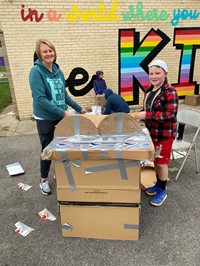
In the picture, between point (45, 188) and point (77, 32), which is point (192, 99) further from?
point (45, 188)

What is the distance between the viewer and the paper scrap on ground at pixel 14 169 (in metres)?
3.64

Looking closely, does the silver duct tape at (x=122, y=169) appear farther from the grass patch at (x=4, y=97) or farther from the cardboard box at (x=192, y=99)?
the grass patch at (x=4, y=97)

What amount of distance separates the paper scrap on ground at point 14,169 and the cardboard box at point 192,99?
5654 mm

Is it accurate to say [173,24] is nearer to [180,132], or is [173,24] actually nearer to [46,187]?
[180,132]

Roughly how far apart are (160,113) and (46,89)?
125cm

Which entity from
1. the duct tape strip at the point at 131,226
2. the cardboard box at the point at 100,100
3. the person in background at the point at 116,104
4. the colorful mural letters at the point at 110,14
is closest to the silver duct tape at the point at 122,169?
the duct tape strip at the point at 131,226

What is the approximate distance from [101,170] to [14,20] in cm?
518

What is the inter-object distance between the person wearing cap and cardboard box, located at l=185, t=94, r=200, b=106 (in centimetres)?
516

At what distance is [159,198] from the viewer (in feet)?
9.15

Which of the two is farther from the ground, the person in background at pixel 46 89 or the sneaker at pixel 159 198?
the person in background at pixel 46 89

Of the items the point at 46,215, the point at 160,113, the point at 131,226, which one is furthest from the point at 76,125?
the point at 46,215

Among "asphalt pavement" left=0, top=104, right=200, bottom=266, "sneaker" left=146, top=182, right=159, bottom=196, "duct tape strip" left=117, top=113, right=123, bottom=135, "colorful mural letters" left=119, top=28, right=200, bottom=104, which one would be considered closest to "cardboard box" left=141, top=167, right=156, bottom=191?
"sneaker" left=146, top=182, right=159, bottom=196

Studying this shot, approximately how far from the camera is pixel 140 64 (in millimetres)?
6879

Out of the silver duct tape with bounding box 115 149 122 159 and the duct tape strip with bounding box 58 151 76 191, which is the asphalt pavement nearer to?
the duct tape strip with bounding box 58 151 76 191
